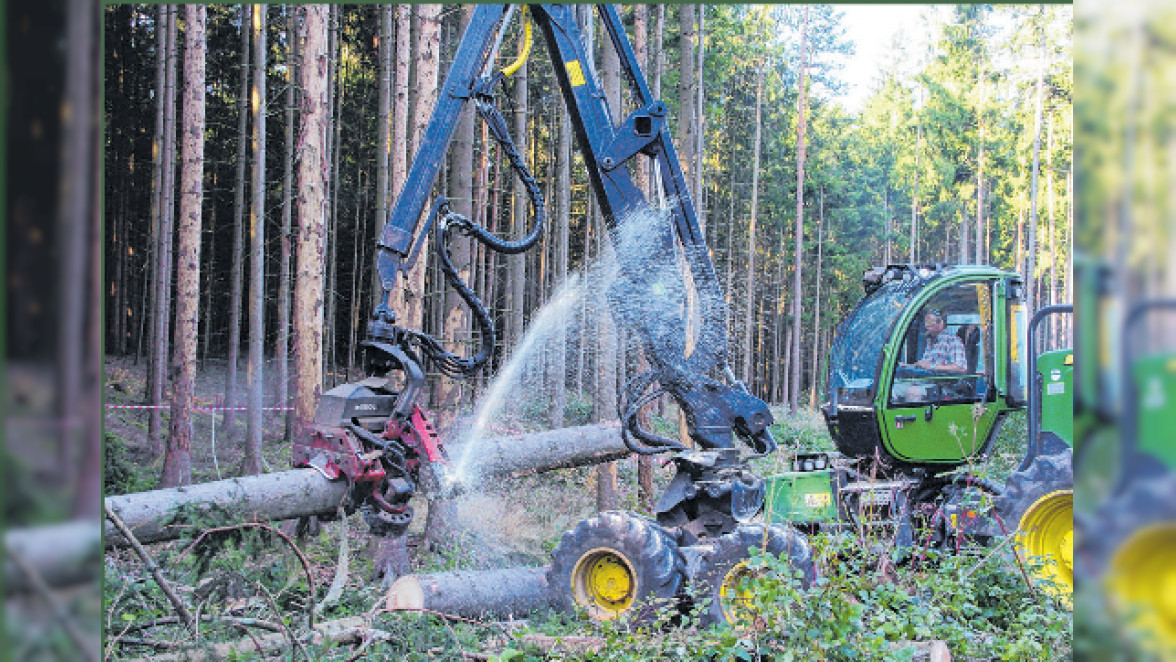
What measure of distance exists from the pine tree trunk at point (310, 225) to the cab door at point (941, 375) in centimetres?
544

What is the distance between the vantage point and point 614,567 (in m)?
5.66

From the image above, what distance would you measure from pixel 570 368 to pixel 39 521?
23.3 m

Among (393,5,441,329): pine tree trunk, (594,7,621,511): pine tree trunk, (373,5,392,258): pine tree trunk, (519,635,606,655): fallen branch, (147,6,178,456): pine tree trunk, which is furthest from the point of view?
(147,6,178,456): pine tree trunk

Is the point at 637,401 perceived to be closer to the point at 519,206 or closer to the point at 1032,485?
the point at 1032,485

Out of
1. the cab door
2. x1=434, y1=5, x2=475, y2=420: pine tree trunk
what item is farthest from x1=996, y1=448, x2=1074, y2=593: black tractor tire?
x1=434, y1=5, x2=475, y2=420: pine tree trunk

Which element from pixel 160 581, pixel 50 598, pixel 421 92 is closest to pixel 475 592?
pixel 160 581

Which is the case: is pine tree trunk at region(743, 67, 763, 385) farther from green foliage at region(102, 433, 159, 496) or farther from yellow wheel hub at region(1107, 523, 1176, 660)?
yellow wheel hub at region(1107, 523, 1176, 660)

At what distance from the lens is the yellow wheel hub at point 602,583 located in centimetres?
558

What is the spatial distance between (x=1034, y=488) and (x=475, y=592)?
3956 millimetres

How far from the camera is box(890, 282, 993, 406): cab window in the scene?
723 centimetres

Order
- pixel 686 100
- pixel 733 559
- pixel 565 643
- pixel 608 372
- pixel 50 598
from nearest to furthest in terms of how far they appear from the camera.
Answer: pixel 50 598 → pixel 565 643 → pixel 733 559 → pixel 608 372 → pixel 686 100

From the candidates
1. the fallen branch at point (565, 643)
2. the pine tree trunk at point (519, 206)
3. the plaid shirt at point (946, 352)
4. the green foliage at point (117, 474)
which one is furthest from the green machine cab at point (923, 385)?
the green foliage at point (117, 474)

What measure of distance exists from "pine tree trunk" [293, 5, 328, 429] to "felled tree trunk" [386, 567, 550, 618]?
10.5 feet

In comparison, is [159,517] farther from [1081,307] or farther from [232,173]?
[232,173]
